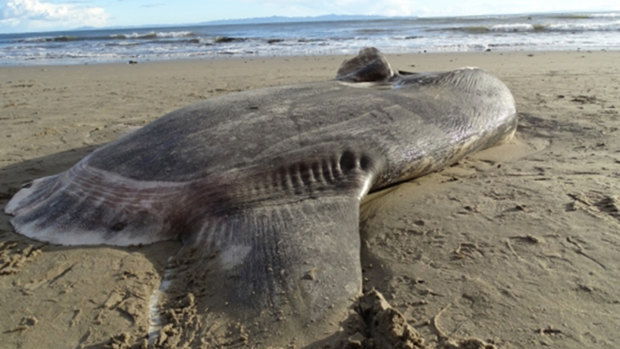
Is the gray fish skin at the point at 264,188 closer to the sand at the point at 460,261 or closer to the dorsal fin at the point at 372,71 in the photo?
the sand at the point at 460,261

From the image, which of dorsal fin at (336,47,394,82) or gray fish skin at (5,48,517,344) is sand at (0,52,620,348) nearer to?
gray fish skin at (5,48,517,344)

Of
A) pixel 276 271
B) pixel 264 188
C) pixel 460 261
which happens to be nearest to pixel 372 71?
pixel 264 188

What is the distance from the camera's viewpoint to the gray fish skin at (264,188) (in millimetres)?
2082

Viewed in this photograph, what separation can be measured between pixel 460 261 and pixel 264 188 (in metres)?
1.16

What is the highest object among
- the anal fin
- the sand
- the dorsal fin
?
the dorsal fin

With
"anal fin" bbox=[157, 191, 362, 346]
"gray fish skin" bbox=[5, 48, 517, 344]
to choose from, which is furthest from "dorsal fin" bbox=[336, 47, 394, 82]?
"anal fin" bbox=[157, 191, 362, 346]

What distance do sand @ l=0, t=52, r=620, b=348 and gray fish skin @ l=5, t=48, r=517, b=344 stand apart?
15 cm

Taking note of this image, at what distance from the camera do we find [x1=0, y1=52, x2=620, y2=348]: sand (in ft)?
6.15

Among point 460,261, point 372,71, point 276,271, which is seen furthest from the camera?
point 372,71

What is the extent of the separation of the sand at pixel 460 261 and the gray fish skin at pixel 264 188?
0.51 ft

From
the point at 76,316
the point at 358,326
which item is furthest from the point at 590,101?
the point at 76,316

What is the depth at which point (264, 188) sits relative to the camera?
8.66 ft

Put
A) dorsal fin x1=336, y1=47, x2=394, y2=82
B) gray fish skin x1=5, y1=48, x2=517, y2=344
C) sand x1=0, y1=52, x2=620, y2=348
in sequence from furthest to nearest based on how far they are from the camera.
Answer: dorsal fin x1=336, y1=47, x2=394, y2=82
gray fish skin x1=5, y1=48, x2=517, y2=344
sand x1=0, y1=52, x2=620, y2=348

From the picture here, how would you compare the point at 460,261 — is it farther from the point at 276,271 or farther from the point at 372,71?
the point at 372,71
